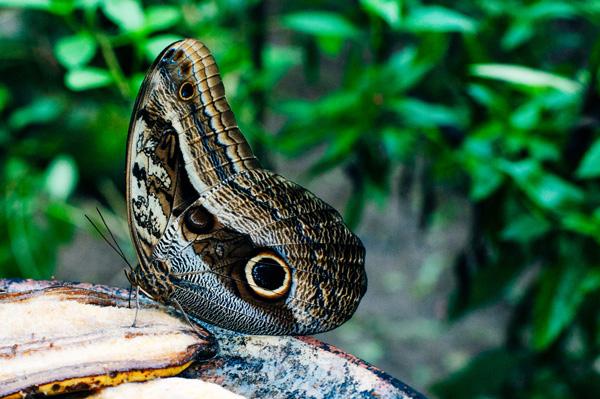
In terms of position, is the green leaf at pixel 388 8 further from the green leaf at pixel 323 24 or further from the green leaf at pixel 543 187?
the green leaf at pixel 543 187

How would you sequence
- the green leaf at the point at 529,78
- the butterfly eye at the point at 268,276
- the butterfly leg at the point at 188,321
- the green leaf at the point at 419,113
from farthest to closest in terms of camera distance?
the green leaf at the point at 419,113, the green leaf at the point at 529,78, the butterfly eye at the point at 268,276, the butterfly leg at the point at 188,321

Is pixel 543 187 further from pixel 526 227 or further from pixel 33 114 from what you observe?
pixel 33 114

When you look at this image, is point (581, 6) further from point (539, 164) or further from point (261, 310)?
point (261, 310)

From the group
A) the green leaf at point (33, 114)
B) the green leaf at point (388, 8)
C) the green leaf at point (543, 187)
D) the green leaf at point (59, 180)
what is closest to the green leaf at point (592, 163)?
the green leaf at point (543, 187)

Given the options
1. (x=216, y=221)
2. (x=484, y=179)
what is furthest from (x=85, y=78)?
(x=484, y=179)

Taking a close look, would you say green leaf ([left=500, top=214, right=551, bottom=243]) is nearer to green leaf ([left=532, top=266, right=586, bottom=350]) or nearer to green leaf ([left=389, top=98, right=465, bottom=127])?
green leaf ([left=532, top=266, right=586, bottom=350])

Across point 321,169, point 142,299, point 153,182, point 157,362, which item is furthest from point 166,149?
point 321,169
